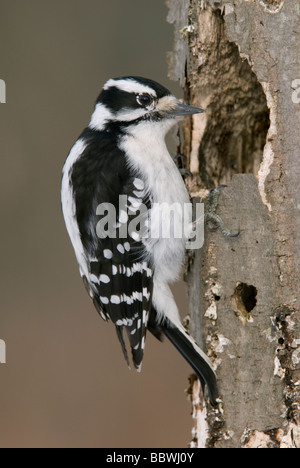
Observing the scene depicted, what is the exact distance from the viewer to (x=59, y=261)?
4996mm

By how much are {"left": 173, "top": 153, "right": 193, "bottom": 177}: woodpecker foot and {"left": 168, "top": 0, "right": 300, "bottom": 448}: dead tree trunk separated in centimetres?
39

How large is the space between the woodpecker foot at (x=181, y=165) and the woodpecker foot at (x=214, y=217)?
0.30 m

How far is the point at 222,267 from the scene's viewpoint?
10.6ft

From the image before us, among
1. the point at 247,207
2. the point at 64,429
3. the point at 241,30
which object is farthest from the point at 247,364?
the point at 64,429

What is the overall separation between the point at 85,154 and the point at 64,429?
2.13 m

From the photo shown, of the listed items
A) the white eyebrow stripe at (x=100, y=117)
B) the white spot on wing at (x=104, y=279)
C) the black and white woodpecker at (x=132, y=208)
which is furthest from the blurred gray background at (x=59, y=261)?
the white spot on wing at (x=104, y=279)

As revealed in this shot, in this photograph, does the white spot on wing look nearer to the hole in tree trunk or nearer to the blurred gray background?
the hole in tree trunk

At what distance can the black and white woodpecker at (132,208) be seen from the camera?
128 inches

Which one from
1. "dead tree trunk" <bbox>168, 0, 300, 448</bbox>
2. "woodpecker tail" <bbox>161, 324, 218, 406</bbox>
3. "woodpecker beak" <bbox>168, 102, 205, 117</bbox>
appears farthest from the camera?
"woodpecker beak" <bbox>168, 102, 205, 117</bbox>

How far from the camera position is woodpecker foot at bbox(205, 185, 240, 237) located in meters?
3.21

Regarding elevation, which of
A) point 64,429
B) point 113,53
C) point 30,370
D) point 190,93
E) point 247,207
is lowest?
point 64,429

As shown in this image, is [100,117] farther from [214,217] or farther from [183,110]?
[214,217]

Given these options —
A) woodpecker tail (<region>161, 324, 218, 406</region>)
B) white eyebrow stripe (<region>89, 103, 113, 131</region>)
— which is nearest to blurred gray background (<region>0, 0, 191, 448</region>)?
white eyebrow stripe (<region>89, 103, 113, 131</region>)

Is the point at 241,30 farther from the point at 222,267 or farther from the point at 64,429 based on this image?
the point at 64,429
